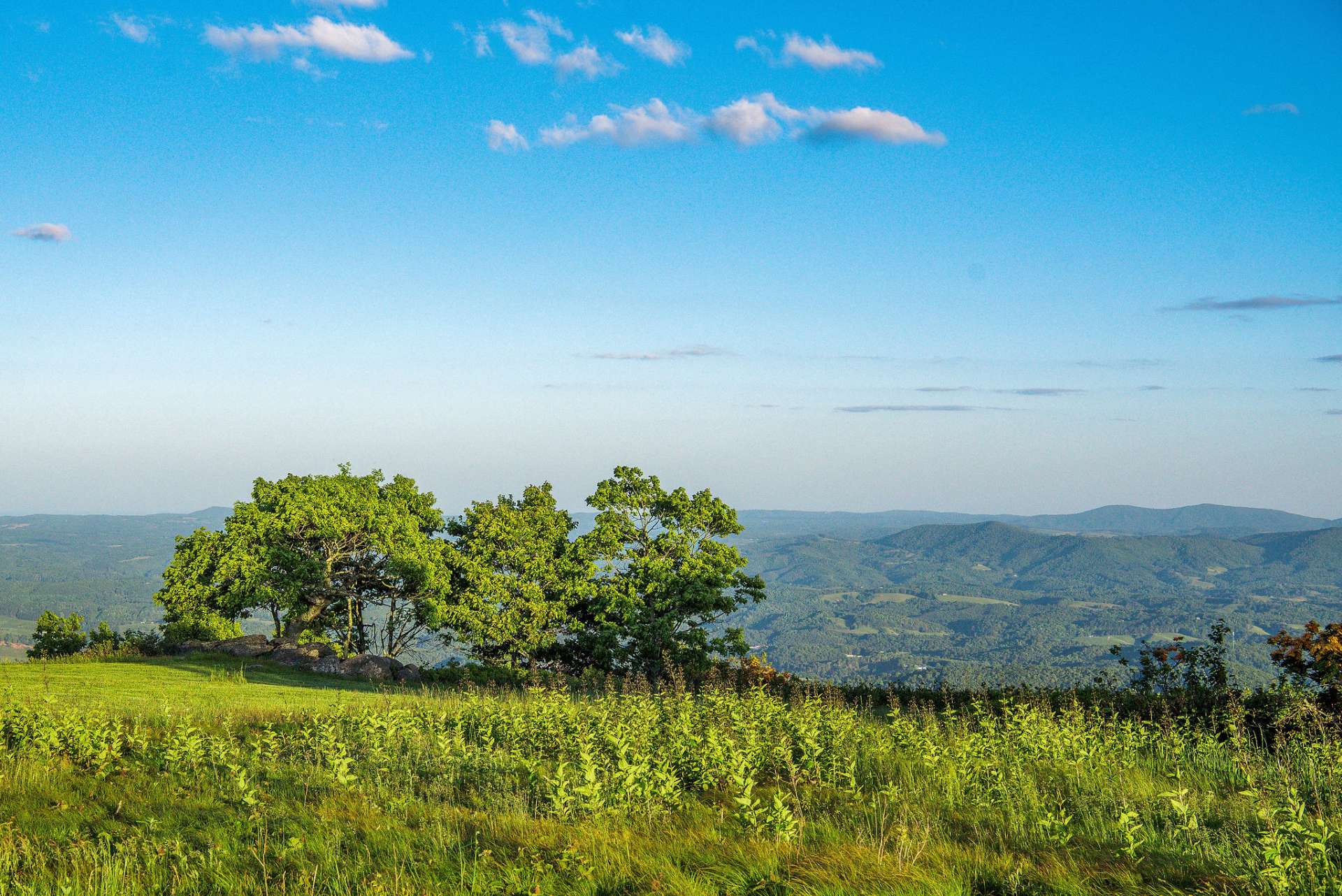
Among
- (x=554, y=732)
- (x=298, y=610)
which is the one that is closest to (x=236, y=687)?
(x=554, y=732)

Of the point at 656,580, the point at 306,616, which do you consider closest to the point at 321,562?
the point at 306,616

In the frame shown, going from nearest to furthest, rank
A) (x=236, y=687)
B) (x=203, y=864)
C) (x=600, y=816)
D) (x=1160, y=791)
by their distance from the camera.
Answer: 1. (x=203, y=864)
2. (x=600, y=816)
3. (x=1160, y=791)
4. (x=236, y=687)

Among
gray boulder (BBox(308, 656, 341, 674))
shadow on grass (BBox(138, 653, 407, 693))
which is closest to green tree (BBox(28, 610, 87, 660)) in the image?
shadow on grass (BBox(138, 653, 407, 693))

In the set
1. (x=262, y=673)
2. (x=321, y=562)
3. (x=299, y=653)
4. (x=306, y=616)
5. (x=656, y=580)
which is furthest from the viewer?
(x=306, y=616)

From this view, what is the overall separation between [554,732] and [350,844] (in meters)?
4.48

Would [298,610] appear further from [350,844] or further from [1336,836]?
[1336,836]

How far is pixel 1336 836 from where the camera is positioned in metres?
6.67

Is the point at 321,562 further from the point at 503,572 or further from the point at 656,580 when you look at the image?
the point at 656,580

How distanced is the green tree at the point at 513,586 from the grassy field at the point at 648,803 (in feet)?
55.4

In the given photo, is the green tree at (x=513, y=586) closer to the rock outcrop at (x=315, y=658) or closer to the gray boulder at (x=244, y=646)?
the rock outcrop at (x=315, y=658)

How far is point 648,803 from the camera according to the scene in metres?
7.83

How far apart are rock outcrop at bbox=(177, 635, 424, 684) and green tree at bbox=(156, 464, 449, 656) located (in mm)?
2953

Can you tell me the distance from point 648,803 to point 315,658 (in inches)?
816

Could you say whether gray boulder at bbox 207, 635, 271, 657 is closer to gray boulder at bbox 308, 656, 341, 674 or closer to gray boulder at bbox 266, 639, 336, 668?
gray boulder at bbox 266, 639, 336, 668
